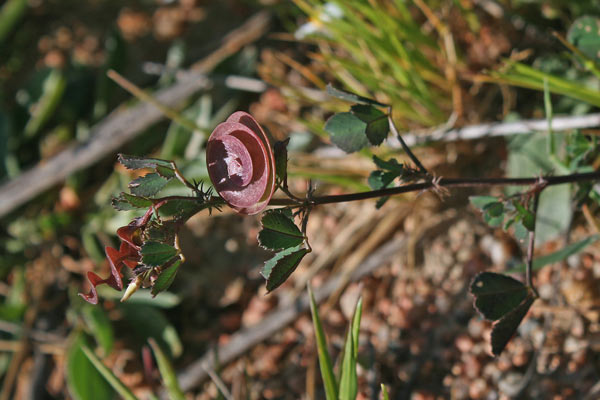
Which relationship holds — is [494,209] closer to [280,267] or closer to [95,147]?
[280,267]

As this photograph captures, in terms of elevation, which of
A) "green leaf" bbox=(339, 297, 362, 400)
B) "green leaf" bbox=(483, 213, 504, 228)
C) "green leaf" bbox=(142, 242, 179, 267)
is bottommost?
"green leaf" bbox=(339, 297, 362, 400)

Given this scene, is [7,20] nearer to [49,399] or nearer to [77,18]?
[77,18]

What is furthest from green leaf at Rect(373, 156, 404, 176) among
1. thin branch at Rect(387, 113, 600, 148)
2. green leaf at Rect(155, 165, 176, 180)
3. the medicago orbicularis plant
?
thin branch at Rect(387, 113, 600, 148)

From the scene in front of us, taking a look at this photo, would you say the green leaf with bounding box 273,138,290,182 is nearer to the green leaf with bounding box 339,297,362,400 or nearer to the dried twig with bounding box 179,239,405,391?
the green leaf with bounding box 339,297,362,400

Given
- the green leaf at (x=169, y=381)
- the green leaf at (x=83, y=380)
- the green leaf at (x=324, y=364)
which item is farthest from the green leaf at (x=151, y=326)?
the green leaf at (x=324, y=364)

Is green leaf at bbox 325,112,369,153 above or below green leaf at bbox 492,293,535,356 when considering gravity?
above

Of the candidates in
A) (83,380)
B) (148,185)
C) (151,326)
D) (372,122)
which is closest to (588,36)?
(372,122)

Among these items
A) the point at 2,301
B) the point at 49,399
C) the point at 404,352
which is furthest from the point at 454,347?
the point at 2,301
